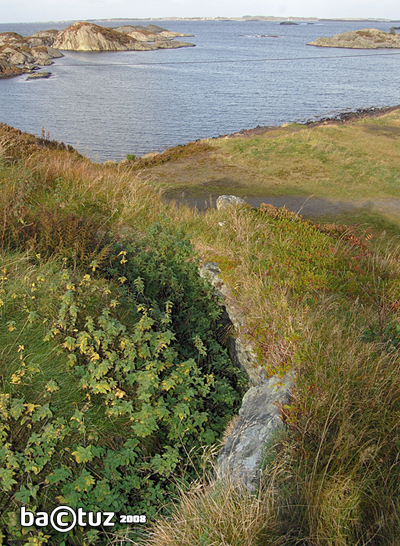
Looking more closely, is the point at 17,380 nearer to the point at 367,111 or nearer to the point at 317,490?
the point at 317,490

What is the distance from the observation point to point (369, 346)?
3932 mm

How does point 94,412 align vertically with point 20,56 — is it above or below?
below

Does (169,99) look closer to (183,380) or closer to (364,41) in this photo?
(183,380)

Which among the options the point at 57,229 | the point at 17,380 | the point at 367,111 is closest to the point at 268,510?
the point at 17,380

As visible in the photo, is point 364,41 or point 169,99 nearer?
point 169,99

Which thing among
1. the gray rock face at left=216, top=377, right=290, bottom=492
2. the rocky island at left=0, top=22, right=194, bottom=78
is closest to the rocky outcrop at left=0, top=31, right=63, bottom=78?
the rocky island at left=0, top=22, right=194, bottom=78

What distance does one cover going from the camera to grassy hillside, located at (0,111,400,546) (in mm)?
2795

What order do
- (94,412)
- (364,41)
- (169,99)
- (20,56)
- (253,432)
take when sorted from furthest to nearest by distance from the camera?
(364,41)
(20,56)
(169,99)
(253,432)
(94,412)

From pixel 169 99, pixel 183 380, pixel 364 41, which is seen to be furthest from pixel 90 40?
pixel 183 380

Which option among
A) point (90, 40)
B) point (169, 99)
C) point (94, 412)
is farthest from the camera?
point (90, 40)

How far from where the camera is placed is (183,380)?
13.3ft

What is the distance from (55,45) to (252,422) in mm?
126646

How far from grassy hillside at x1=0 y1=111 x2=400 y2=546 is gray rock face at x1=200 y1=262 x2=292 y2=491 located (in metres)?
0.17

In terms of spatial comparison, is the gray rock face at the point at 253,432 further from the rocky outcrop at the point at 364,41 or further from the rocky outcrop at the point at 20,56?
the rocky outcrop at the point at 364,41
